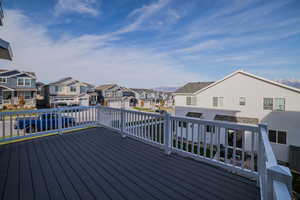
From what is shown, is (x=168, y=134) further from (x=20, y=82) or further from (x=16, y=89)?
(x=20, y=82)

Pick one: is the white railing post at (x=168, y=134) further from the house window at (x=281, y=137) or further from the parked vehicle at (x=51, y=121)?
the house window at (x=281, y=137)

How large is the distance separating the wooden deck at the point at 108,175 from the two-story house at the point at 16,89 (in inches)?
888

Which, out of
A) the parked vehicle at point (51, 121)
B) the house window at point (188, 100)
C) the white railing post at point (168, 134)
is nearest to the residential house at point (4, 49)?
the parked vehicle at point (51, 121)

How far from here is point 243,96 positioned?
1312 cm

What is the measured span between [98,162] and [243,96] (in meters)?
14.2

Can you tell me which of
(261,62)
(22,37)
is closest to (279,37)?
(261,62)

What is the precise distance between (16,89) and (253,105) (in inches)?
1195

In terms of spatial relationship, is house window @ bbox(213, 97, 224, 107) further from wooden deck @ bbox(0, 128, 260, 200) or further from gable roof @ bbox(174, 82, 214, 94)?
wooden deck @ bbox(0, 128, 260, 200)

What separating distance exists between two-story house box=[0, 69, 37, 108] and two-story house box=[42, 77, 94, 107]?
2409 mm

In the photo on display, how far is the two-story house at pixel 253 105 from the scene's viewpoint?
11039 millimetres

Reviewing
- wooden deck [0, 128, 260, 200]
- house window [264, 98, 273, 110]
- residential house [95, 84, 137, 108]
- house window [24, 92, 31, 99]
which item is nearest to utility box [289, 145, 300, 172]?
house window [264, 98, 273, 110]

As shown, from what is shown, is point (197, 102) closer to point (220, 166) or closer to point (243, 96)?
point (243, 96)

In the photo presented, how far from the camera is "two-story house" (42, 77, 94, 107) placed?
23750mm

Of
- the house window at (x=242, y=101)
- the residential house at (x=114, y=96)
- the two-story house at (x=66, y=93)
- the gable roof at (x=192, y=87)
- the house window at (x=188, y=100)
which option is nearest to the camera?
the house window at (x=242, y=101)
